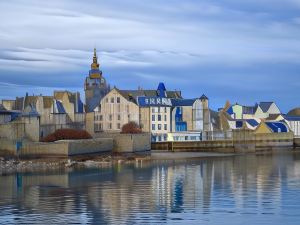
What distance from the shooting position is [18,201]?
108 feet

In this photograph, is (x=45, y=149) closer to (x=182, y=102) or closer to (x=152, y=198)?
(x=152, y=198)

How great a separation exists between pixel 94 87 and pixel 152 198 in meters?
67.0

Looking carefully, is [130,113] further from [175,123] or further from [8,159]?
[8,159]

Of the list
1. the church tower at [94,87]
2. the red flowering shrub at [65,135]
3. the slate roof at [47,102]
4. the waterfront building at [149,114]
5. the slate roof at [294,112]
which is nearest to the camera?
the red flowering shrub at [65,135]

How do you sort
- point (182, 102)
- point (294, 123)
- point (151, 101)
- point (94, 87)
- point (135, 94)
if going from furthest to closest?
1. point (294, 123)
2. point (94, 87)
3. point (182, 102)
4. point (135, 94)
5. point (151, 101)

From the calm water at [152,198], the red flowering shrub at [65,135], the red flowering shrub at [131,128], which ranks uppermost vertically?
the red flowering shrub at [131,128]

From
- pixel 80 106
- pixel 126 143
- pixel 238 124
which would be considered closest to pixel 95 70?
pixel 80 106

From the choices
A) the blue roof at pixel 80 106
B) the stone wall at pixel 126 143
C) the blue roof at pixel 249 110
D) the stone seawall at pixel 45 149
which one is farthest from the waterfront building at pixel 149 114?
the stone seawall at pixel 45 149

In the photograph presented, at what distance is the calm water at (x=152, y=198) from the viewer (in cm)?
2705

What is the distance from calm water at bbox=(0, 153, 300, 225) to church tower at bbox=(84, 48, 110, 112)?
45475mm

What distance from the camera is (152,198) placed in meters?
33.2

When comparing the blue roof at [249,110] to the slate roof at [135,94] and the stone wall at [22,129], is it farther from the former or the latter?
the stone wall at [22,129]

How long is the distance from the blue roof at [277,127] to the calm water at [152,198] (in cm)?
5327

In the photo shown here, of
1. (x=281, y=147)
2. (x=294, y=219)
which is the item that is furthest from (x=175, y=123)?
(x=294, y=219)
